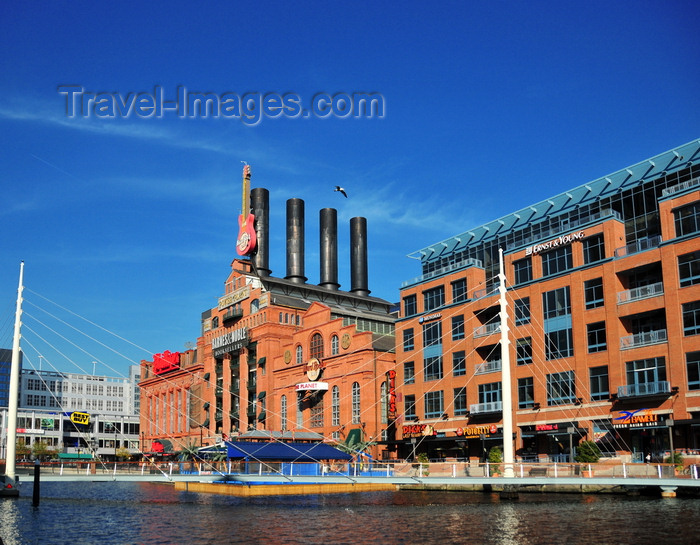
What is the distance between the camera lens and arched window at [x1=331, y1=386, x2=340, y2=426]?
103 metres

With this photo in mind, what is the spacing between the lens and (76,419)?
2891 inches

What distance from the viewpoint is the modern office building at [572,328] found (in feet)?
213

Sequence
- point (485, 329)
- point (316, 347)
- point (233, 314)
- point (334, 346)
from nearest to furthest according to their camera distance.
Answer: point (485, 329) → point (334, 346) → point (316, 347) → point (233, 314)

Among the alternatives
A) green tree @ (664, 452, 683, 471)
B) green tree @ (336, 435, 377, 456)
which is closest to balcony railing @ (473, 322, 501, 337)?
green tree @ (336, 435, 377, 456)

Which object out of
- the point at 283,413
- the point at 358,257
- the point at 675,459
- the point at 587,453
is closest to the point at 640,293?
the point at 587,453

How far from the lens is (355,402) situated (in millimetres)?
100438

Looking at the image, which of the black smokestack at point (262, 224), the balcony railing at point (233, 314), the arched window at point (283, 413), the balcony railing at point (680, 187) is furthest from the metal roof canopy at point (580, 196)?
the black smokestack at point (262, 224)

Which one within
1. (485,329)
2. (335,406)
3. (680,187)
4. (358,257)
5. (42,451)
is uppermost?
(358,257)

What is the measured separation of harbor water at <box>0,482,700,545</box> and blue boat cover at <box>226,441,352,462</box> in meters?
13.2

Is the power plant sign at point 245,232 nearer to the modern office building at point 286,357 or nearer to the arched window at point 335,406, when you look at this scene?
the modern office building at point 286,357

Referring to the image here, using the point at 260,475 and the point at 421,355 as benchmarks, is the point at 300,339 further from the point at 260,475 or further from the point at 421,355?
the point at 260,475

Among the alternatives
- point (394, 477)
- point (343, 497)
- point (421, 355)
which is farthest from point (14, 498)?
point (421, 355)

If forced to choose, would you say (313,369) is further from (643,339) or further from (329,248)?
(643,339)

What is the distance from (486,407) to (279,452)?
21528mm
